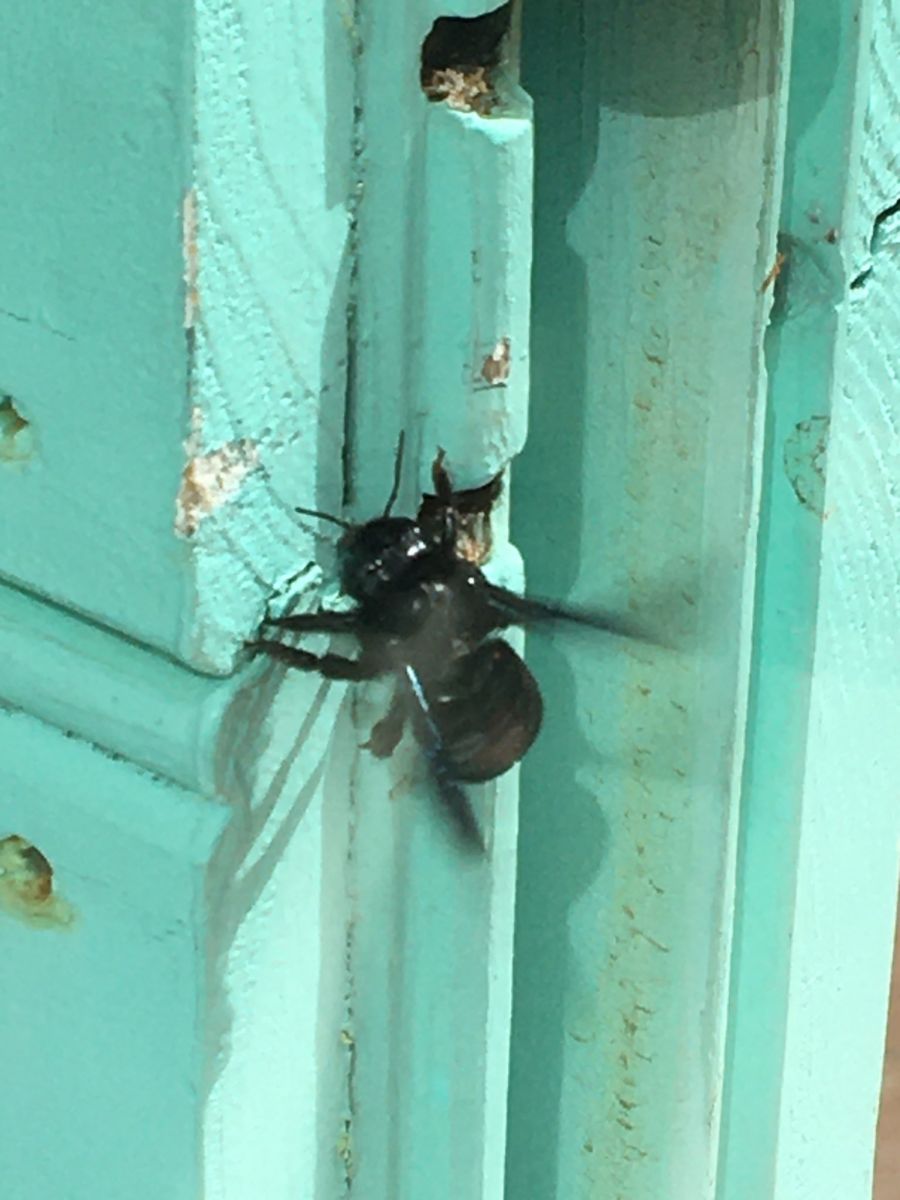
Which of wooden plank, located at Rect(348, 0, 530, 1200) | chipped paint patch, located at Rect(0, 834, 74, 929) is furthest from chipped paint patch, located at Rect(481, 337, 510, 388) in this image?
chipped paint patch, located at Rect(0, 834, 74, 929)

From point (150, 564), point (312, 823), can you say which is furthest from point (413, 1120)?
point (150, 564)

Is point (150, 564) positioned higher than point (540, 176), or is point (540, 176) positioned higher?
point (540, 176)

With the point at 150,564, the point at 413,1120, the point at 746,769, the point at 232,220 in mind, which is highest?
the point at 232,220

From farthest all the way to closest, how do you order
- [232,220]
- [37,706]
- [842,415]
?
[842,415]
[37,706]
[232,220]

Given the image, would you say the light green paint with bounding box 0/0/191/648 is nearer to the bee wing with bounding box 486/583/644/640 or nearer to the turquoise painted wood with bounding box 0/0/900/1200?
the turquoise painted wood with bounding box 0/0/900/1200

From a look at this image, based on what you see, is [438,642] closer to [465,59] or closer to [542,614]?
[542,614]

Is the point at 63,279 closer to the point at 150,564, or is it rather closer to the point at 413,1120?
the point at 150,564

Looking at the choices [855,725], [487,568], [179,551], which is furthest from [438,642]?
[855,725]

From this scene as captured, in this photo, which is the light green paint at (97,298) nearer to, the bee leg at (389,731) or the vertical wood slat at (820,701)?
the bee leg at (389,731)
